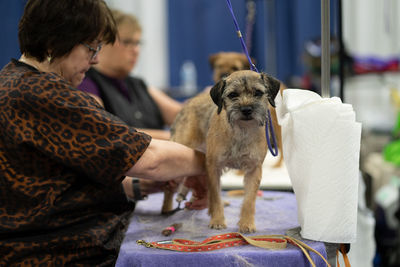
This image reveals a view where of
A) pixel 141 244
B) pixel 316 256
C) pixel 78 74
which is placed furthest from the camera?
pixel 78 74

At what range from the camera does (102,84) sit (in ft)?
9.65

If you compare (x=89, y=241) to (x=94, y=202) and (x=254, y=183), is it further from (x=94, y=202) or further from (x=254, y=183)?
(x=254, y=183)

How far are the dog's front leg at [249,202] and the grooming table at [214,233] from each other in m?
0.04

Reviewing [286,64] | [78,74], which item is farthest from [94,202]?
[286,64]

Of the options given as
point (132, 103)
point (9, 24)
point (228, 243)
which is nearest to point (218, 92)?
point (228, 243)

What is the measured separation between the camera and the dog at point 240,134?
1.42 meters

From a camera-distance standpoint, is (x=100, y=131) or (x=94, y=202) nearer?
(x=100, y=131)

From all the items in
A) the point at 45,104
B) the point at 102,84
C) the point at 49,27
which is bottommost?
the point at 102,84

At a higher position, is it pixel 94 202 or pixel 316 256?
pixel 94 202

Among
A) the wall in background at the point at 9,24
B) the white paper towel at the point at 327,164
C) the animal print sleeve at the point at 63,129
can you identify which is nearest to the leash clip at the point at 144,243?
the animal print sleeve at the point at 63,129

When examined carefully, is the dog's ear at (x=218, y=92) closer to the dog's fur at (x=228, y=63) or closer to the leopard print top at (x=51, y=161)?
the leopard print top at (x=51, y=161)

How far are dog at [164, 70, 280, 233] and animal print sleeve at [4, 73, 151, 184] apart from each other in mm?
406

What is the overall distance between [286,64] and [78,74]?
4.71 metres

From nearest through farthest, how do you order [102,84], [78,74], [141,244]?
[141,244], [78,74], [102,84]
